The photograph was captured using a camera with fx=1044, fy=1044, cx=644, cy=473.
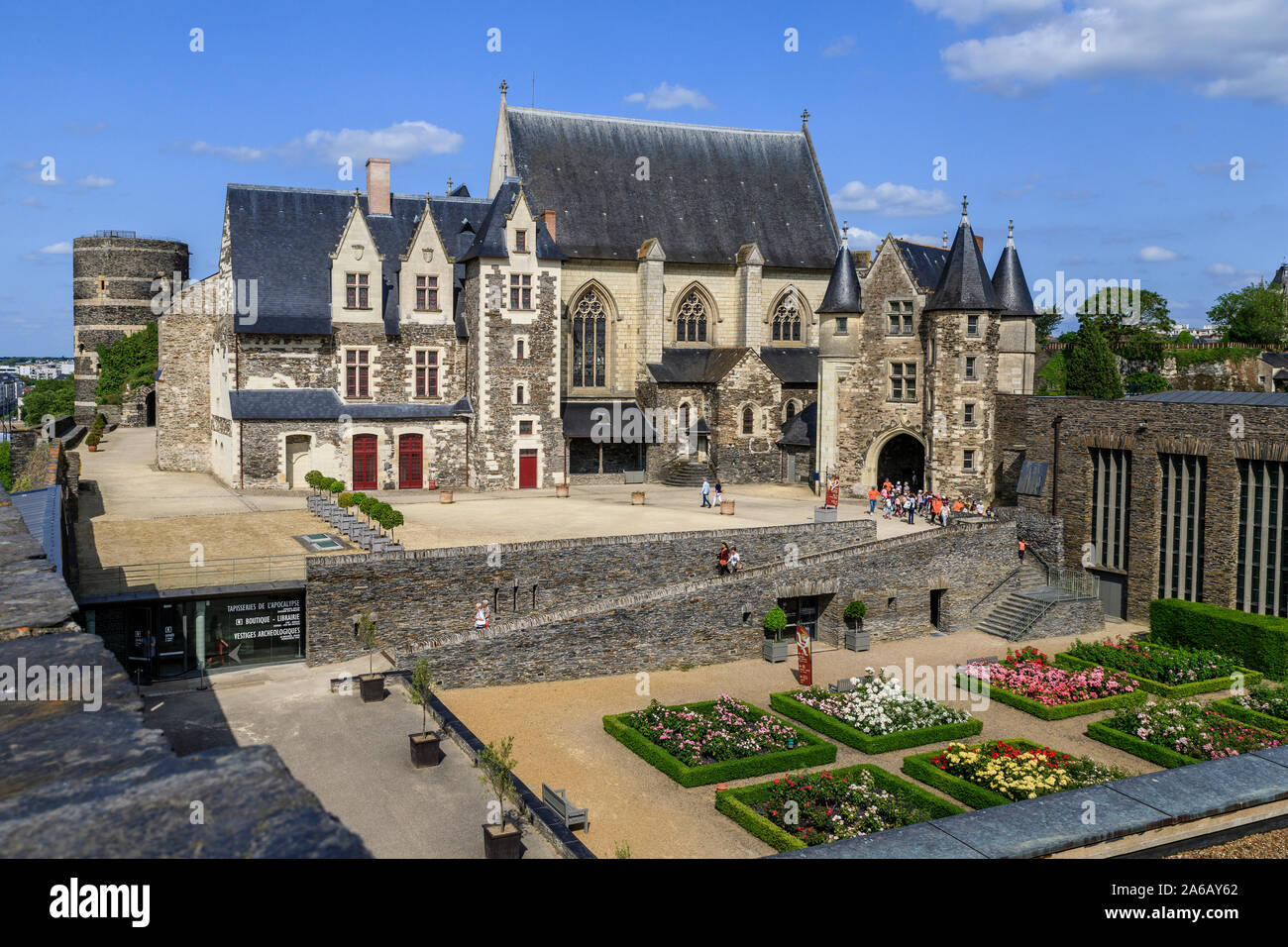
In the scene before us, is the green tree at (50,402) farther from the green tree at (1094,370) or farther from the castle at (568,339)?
the green tree at (1094,370)

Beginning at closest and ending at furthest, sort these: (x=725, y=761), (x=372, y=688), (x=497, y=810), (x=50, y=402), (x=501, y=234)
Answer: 1. (x=497, y=810)
2. (x=725, y=761)
3. (x=372, y=688)
4. (x=501, y=234)
5. (x=50, y=402)

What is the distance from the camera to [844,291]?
148 feet

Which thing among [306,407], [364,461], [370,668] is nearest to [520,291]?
[364,461]

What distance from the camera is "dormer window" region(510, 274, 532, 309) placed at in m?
44.6

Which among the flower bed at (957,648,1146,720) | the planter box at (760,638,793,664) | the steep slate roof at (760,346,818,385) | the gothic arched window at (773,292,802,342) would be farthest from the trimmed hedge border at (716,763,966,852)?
the gothic arched window at (773,292,802,342)

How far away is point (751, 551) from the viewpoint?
1298 inches

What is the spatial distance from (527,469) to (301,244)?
13.5 metres

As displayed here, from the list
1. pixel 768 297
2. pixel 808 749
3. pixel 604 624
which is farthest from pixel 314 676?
pixel 768 297

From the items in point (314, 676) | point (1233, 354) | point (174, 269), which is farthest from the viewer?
point (174, 269)

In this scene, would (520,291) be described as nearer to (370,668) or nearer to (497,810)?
(370,668)

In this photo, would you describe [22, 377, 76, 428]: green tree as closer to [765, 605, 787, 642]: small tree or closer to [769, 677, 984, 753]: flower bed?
[765, 605, 787, 642]: small tree

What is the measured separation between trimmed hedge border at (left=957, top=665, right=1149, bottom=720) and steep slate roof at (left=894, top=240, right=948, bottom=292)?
29046mm
